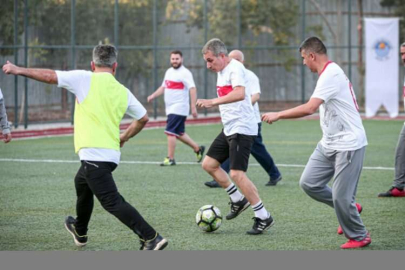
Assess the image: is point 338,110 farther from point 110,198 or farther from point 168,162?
point 168,162

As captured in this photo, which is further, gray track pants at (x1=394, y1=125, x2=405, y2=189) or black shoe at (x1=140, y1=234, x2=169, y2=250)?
gray track pants at (x1=394, y1=125, x2=405, y2=189)

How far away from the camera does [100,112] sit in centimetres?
720

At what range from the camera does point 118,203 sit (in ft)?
23.6

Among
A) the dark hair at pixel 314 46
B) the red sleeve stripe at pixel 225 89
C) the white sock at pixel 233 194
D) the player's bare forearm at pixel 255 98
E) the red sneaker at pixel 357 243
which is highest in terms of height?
the dark hair at pixel 314 46

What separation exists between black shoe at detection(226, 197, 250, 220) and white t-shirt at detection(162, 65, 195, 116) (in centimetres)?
660

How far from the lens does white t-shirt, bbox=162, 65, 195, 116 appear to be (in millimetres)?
15664

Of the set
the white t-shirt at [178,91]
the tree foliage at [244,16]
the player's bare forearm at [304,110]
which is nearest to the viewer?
the player's bare forearm at [304,110]

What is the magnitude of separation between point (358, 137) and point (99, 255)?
2697mm

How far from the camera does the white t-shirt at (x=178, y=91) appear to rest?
15.7 m

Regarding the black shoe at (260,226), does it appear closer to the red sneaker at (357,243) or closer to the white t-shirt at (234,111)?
the red sneaker at (357,243)

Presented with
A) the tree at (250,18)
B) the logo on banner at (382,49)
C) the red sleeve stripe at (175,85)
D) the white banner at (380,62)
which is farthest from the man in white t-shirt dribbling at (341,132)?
the logo on banner at (382,49)

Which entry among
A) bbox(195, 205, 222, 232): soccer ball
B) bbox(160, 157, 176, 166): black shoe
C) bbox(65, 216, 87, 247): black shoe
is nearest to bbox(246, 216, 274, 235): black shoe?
bbox(195, 205, 222, 232): soccer ball

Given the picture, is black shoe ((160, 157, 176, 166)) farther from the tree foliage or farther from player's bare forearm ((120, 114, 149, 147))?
the tree foliage

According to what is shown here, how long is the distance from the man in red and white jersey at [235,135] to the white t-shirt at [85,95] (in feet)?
4.45
